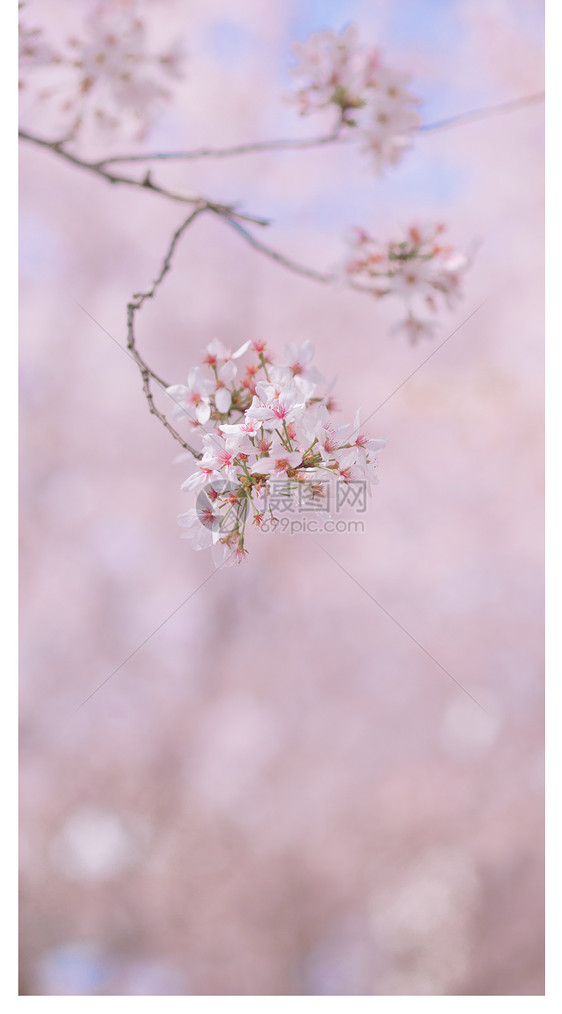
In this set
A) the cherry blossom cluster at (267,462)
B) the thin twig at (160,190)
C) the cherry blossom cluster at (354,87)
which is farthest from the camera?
the cherry blossom cluster at (354,87)

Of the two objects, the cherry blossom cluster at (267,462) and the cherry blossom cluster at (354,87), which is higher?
the cherry blossom cluster at (354,87)

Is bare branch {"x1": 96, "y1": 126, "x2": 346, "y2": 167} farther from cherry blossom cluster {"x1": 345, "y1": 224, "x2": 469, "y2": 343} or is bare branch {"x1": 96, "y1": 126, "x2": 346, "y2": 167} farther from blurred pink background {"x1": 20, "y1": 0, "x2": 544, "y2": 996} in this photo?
blurred pink background {"x1": 20, "y1": 0, "x2": 544, "y2": 996}

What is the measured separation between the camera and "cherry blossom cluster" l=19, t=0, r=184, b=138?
3.01ft

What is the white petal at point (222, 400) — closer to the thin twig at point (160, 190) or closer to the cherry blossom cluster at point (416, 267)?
the thin twig at point (160, 190)

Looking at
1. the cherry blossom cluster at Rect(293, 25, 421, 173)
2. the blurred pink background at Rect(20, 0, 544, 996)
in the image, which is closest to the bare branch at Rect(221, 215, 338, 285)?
the cherry blossom cluster at Rect(293, 25, 421, 173)

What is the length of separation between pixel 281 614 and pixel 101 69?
1824mm

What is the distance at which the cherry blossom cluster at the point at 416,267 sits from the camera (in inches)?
36.1

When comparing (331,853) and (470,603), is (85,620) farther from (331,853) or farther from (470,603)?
(470,603)

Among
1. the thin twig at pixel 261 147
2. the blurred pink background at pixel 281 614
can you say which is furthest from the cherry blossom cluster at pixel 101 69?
the blurred pink background at pixel 281 614

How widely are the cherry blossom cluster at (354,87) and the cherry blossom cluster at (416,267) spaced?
6.0 inches

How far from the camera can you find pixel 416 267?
3.02 ft

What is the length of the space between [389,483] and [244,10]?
6.33ft

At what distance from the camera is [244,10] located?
2.46m
